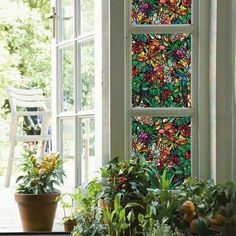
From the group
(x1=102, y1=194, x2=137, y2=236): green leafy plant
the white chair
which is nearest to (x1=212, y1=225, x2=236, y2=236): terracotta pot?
(x1=102, y1=194, x2=137, y2=236): green leafy plant

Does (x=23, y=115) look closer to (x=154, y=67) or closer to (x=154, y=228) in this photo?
(x=154, y=67)

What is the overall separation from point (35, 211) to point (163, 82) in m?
1.09

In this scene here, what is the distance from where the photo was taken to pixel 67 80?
3391 mm

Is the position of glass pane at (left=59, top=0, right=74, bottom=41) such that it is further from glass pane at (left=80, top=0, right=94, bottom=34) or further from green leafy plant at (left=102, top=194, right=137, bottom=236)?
green leafy plant at (left=102, top=194, right=137, bottom=236)

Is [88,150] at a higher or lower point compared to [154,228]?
higher

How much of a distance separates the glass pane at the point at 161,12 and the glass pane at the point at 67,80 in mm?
642

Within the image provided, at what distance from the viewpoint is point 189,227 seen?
2.36m

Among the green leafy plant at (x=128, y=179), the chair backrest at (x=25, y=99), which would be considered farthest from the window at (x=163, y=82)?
the chair backrest at (x=25, y=99)

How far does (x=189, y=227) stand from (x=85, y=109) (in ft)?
3.58

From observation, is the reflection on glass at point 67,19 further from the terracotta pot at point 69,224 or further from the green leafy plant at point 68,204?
the terracotta pot at point 69,224

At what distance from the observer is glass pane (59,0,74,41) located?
3293 millimetres

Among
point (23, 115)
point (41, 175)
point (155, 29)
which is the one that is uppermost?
point (155, 29)

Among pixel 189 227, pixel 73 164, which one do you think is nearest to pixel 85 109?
pixel 73 164

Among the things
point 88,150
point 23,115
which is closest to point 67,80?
point 88,150
